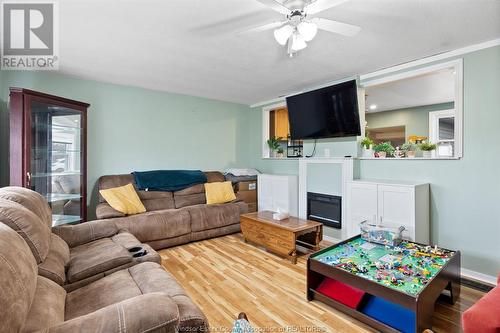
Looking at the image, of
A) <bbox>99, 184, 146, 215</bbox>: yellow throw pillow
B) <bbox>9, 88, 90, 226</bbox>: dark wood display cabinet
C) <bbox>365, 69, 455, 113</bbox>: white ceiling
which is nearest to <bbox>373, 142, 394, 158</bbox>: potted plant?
<bbox>365, 69, 455, 113</bbox>: white ceiling

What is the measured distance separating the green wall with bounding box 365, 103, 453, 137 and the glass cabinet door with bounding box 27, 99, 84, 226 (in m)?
6.15

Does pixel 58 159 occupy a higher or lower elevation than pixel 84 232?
higher

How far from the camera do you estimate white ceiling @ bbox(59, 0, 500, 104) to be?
1888 mm

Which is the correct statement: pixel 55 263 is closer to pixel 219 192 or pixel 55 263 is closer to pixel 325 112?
pixel 219 192

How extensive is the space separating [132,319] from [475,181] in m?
3.22

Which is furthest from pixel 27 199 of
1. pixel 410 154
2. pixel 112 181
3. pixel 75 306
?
pixel 410 154

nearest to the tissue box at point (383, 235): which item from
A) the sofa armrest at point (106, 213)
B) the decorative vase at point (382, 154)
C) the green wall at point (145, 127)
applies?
the decorative vase at point (382, 154)

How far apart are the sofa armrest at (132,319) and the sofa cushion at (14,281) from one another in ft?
0.52

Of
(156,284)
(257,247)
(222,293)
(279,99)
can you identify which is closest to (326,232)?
(257,247)

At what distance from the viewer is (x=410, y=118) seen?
5.49 meters

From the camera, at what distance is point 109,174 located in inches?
150

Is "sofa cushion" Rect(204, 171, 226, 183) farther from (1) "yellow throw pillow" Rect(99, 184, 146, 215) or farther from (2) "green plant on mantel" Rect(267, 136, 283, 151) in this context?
(1) "yellow throw pillow" Rect(99, 184, 146, 215)

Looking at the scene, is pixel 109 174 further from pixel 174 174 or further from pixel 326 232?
pixel 326 232

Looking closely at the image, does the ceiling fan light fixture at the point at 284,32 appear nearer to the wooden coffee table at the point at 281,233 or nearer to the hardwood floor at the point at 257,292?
the wooden coffee table at the point at 281,233
